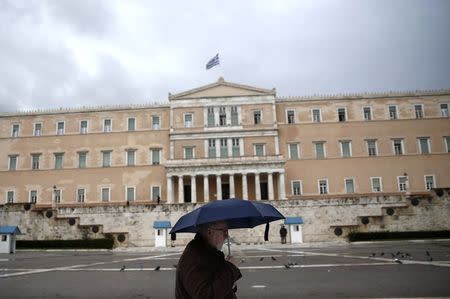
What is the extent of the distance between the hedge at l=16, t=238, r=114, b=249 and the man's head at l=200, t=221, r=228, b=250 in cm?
2598

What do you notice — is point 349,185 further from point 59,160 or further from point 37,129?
point 37,129

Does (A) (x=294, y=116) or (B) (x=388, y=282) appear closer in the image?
(B) (x=388, y=282)

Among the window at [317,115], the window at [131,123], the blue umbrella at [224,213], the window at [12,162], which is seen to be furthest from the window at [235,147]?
the blue umbrella at [224,213]

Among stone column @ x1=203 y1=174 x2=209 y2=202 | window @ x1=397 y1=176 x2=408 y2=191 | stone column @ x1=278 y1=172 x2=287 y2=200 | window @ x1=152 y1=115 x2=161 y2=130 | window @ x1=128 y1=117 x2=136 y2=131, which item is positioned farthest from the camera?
window @ x1=128 y1=117 x2=136 y2=131

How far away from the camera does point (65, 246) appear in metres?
27.7

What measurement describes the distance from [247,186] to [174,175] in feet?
26.4

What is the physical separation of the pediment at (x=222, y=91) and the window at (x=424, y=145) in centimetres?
1794

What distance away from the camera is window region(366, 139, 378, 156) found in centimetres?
4515

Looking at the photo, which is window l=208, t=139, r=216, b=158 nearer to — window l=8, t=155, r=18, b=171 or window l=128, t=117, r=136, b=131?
window l=128, t=117, r=136, b=131

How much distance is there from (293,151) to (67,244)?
2686cm

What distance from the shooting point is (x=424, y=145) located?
148 feet

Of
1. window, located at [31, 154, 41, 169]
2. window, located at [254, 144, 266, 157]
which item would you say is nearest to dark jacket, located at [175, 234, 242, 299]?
window, located at [254, 144, 266, 157]

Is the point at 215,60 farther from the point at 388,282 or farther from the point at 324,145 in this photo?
the point at 388,282

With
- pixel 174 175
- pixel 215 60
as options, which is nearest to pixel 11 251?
pixel 174 175
